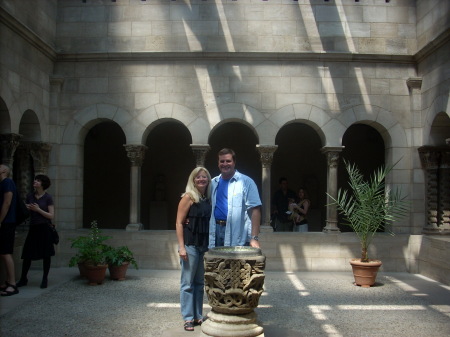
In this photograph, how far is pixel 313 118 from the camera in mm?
7879

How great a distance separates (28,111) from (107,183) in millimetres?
4067

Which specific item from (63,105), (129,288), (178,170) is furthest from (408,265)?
(63,105)

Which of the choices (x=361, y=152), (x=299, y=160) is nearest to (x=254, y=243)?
(x=299, y=160)

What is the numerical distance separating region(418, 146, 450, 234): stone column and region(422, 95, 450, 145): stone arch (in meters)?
0.21

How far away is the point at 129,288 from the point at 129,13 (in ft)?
15.0

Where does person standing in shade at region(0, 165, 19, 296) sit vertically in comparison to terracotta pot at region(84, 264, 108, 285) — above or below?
above

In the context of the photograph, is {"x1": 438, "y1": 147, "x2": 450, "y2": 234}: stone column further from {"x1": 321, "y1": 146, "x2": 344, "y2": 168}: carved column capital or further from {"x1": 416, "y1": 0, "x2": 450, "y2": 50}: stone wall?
{"x1": 416, "y1": 0, "x2": 450, "y2": 50}: stone wall

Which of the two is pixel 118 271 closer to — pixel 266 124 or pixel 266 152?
pixel 266 152

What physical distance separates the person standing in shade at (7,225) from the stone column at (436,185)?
20.0 feet

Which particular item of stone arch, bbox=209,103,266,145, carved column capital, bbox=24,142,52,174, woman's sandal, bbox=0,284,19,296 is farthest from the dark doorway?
woman's sandal, bbox=0,284,19,296

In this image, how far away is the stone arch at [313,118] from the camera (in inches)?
309

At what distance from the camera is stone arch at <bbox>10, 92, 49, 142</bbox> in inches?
265

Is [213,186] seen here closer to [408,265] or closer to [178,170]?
[408,265]

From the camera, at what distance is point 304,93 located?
790cm
